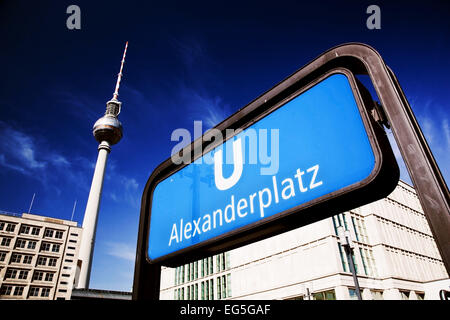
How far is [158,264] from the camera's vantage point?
6.53 feet

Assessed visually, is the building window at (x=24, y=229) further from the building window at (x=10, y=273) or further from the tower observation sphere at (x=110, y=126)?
the tower observation sphere at (x=110, y=126)

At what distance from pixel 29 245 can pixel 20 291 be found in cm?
900

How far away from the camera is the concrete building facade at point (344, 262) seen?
3088cm

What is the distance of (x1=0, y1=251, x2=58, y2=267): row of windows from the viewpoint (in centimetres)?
5621

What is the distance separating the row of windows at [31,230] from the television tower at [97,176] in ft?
29.5

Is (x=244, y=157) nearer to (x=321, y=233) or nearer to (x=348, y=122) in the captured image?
(x=348, y=122)

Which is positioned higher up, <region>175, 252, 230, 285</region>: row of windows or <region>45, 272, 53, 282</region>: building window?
<region>45, 272, 53, 282</region>: building window

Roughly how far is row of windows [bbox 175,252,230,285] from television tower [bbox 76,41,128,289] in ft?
66.8

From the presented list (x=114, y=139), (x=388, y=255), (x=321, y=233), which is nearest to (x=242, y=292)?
(x=321, y=233)

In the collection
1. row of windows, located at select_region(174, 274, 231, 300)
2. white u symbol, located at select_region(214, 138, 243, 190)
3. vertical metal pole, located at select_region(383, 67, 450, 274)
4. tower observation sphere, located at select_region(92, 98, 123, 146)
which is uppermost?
tower observation sphere, located at select_region(92, 98, 123, 146)

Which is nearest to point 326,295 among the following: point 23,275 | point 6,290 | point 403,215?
point 403,215

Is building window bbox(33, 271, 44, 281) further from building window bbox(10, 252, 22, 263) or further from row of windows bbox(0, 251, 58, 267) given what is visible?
building window bbox(10, 252, 22, 263)

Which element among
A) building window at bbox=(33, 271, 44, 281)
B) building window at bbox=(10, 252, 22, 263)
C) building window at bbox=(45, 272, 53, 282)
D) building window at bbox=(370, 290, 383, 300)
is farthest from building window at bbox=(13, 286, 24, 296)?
building window at bbox=(370, 290, 383, 300)

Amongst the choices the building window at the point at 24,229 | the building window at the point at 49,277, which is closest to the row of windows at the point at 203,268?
the building window at the point at 49,277
